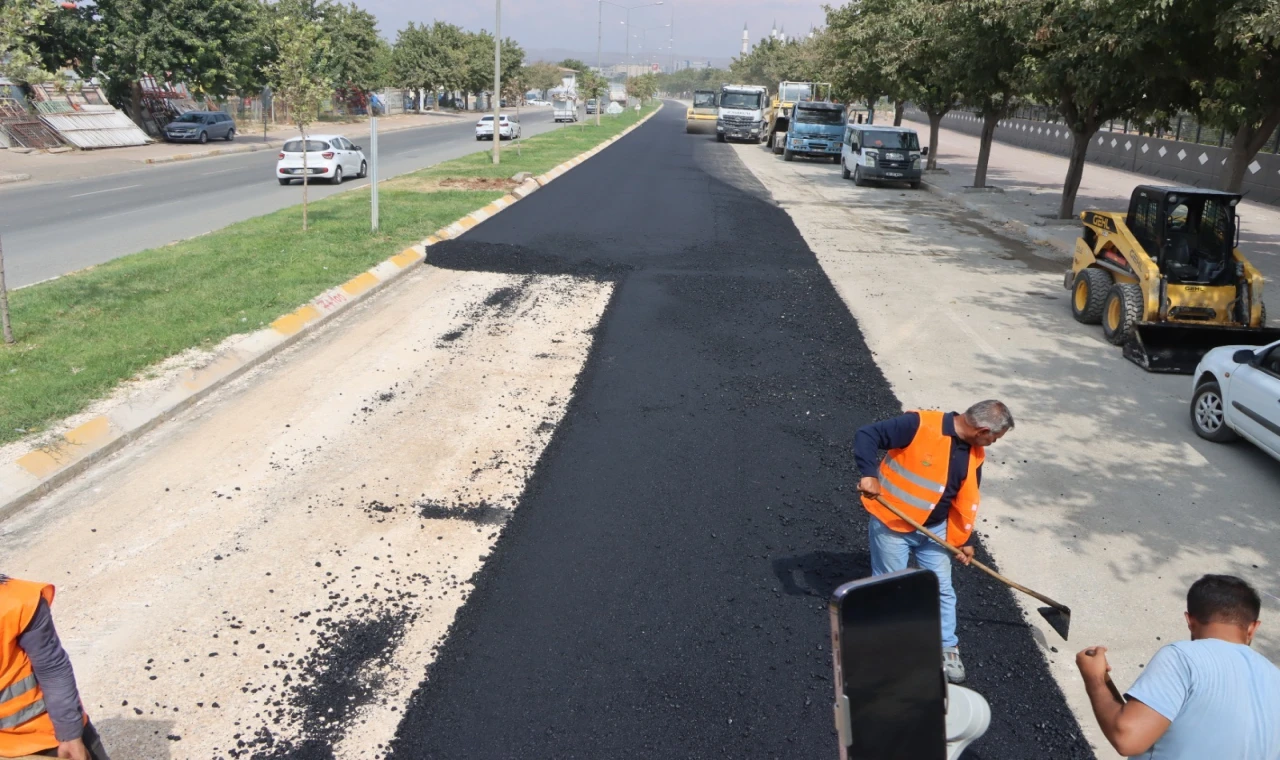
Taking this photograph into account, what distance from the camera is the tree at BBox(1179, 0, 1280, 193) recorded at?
1192 centimetres

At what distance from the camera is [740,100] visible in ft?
168

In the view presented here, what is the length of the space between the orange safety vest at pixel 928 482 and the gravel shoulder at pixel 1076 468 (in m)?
0.89

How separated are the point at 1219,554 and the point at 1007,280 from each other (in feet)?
32.7

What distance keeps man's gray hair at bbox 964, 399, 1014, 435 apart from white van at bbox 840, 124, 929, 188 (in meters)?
26.9

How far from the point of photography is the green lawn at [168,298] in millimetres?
8375

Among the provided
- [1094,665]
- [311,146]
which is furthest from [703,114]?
[1094,665]

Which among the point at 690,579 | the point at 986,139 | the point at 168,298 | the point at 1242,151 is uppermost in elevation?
the point at 986,139

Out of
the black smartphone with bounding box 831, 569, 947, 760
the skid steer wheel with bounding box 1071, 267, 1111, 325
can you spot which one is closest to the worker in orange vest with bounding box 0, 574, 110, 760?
the black smartphone with bounding box 831, 569, 947, 760

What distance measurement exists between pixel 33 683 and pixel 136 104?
4477cm

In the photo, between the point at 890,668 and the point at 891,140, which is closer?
the point at 890,668

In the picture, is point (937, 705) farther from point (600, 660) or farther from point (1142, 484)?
point (1142, 484)

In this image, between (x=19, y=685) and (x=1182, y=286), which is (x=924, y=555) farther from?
(x=1182, y=286)

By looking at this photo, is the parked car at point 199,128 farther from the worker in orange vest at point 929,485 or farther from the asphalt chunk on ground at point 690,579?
the worker in orange vest at point 929,485

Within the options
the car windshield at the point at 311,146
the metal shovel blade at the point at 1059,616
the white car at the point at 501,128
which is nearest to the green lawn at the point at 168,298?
the metal shovel blade at the point at 1059,616
